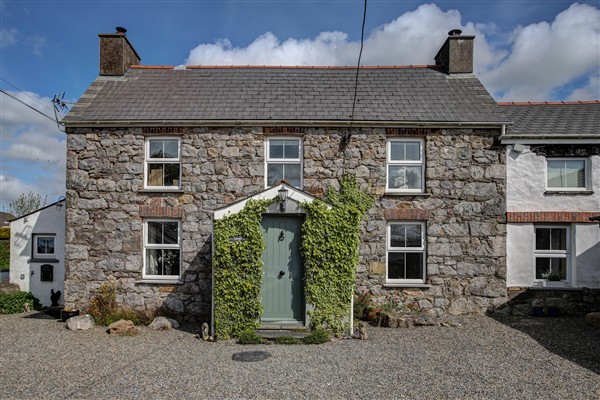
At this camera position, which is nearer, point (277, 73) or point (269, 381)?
point (269, 381)

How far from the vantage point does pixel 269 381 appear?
20.8ft

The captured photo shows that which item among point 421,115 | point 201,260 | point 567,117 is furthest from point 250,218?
point 567,117

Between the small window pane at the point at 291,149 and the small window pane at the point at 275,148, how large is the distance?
12cm

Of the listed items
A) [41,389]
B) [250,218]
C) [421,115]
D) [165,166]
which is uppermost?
[421,115]

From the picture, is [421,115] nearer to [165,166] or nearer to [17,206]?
[165,166]

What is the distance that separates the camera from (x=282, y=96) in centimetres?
1232

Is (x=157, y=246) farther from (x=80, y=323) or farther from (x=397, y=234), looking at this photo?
(x=397, y=234)

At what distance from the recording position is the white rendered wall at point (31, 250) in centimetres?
1281

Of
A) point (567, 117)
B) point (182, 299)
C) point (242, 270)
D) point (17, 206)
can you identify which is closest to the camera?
point (242, 270)

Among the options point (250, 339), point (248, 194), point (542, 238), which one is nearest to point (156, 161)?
point (248, 194)

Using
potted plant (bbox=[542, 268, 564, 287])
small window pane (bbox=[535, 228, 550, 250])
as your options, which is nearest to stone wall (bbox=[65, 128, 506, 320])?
small window pane (bbox=[535, 228, 550, 250])

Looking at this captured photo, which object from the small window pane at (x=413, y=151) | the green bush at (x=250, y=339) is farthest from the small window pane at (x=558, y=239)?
the green bush at (x=250, y=339)

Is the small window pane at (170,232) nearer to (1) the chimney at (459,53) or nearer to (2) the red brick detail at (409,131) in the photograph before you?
(2) the red brick detail at (409,131)

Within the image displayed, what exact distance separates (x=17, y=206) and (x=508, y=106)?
1555 inches
